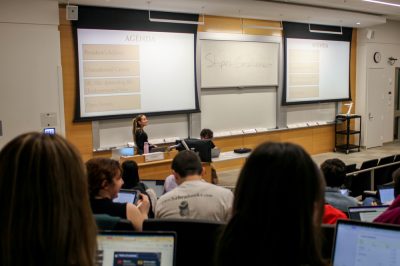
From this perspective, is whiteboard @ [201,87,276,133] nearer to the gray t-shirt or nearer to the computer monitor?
the computer monitor

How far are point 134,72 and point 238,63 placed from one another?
2237mm

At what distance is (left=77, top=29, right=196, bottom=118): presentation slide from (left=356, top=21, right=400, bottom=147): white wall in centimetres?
496

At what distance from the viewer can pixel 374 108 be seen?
1048 centimetres

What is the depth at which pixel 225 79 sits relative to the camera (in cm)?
796

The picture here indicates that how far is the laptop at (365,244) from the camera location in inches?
55.3

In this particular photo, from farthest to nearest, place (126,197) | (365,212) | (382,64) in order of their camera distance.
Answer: (382,64)
(126,197)
(365,212)

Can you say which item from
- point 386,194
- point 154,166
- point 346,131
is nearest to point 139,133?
point 154,166

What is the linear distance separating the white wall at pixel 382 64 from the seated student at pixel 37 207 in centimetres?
1030

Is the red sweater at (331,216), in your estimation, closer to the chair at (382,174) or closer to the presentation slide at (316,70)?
the chair at (382,174)

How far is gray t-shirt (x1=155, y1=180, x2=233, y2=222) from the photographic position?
230 cm

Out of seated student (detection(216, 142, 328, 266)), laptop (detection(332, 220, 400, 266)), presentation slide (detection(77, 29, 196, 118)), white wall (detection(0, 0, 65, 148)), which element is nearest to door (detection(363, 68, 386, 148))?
presentation slide (detection(77, 29, 196, 118))

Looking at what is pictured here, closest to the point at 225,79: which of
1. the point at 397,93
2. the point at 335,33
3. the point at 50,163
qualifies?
the point at 335,33

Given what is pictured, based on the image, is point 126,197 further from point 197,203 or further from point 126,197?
point 197,203

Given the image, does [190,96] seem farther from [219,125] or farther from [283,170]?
[283,170]
